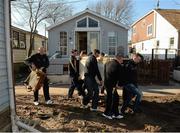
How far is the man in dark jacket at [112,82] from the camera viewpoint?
859 cm

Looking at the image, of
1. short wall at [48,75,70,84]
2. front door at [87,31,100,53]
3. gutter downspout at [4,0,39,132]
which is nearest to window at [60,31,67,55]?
Result: front door at [87,31,100,53]

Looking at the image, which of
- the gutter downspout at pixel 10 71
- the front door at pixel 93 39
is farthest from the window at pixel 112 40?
the gutter downspout at pixel 10 71

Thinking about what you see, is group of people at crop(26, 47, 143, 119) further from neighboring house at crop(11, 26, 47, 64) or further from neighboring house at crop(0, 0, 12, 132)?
neighboring house at crop(11, 26, 47, 64)

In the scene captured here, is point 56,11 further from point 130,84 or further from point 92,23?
point 130,84

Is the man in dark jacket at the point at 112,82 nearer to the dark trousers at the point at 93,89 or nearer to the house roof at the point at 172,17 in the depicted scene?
the dark trousers at the point at 93,89

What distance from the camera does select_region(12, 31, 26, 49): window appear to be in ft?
79.7

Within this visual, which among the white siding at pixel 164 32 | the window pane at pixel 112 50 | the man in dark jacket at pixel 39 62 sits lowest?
the man in dark jacket at pixel 39 62

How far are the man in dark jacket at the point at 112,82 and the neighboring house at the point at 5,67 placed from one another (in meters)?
2.87

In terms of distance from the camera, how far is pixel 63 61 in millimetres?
18484

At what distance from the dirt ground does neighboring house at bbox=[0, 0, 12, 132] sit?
92cm

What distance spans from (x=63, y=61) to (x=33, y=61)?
27.2 ft

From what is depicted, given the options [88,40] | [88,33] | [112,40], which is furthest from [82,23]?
[112,40]

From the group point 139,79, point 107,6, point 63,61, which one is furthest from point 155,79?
point 107,6

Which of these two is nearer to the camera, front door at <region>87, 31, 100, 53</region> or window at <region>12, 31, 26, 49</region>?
front door at <region>87, 31, 100, 53</region>
